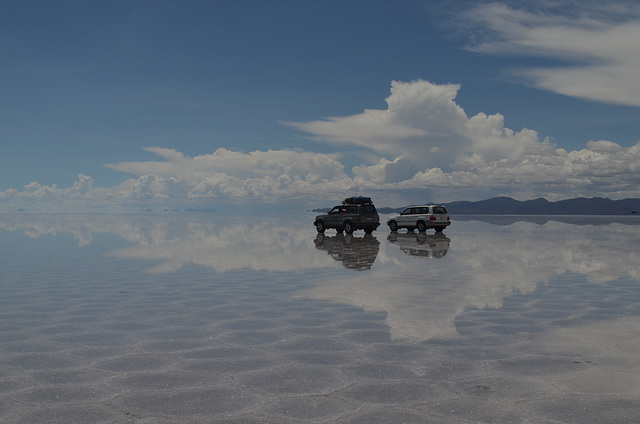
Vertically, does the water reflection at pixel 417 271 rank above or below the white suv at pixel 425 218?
below

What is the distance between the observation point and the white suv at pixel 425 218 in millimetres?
40625

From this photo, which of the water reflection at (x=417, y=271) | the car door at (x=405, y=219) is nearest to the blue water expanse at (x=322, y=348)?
the water reflection at (x=417, y=271)

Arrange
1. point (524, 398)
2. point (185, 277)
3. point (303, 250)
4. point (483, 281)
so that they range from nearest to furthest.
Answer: point (524, 398) < point (483, 281) < point (185, 277) < point (303, 250)

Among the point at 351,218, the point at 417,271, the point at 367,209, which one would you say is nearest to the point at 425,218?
the point at 367,209

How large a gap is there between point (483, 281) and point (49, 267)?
1395 cm

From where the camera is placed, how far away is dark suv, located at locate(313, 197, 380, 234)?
38750mm

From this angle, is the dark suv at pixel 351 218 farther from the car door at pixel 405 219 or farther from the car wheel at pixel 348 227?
the car door at pixel 405 219

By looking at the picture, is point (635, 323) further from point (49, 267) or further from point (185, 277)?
point (49, 267)

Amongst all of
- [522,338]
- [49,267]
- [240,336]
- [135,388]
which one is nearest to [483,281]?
[522,338]

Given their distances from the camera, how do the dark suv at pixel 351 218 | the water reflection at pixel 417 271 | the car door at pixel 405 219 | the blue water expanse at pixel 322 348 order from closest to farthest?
the blue water expanse at pixel 322 348
the water reflection at pixel 417 271
the dark suv at pixel 351 218
the car door at pixel 405 219

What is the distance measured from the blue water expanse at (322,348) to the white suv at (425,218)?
2508cm

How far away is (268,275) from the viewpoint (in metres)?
15.6

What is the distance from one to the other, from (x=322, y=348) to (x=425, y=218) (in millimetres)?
34627

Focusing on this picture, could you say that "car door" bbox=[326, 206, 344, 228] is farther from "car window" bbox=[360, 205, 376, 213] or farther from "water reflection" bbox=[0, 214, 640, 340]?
"water reflection" bbox=[0, 214, 640, 340]
